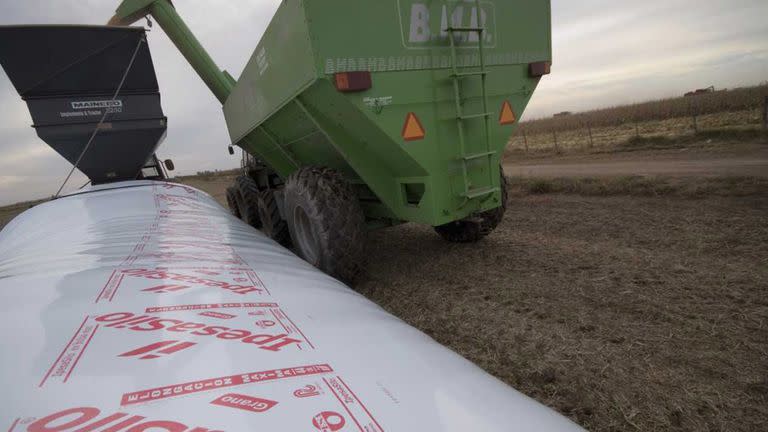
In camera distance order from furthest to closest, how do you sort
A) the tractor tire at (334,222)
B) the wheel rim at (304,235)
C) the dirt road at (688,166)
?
1. the dirt road at (688,166)
2. the wheel rim at (304,235)
3. the tractor tire at (334,222)

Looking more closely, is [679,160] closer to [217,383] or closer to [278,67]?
[278,67]

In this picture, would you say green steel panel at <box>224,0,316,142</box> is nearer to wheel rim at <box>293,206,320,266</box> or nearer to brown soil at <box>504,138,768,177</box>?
wheel rim at <box>293,206,320,266</box>

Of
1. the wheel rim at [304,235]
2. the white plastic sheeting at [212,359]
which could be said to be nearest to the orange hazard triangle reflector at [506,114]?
the wheel rim at [304,235]

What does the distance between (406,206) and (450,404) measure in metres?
2.42

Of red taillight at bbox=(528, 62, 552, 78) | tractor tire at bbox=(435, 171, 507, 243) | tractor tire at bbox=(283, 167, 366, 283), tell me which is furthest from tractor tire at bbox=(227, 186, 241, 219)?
red taillight at bbox=(528, 62, 552, 78)

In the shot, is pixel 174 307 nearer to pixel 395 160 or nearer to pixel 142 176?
pixel 395 160

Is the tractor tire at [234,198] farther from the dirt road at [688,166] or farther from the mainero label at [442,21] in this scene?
the dirt road at [688,166]

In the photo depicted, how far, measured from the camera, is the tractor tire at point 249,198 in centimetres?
678

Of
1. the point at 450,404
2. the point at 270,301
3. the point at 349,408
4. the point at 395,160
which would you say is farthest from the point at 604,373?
the point at 395,160

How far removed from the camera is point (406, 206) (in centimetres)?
350

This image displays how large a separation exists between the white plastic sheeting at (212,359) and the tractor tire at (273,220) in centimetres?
319

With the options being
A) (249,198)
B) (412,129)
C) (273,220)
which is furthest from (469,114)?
(249,198)

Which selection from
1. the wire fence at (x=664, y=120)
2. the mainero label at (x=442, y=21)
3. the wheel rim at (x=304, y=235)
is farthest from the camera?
the wire fence at (x=664, y=120)

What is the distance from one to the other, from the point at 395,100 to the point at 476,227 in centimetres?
205
